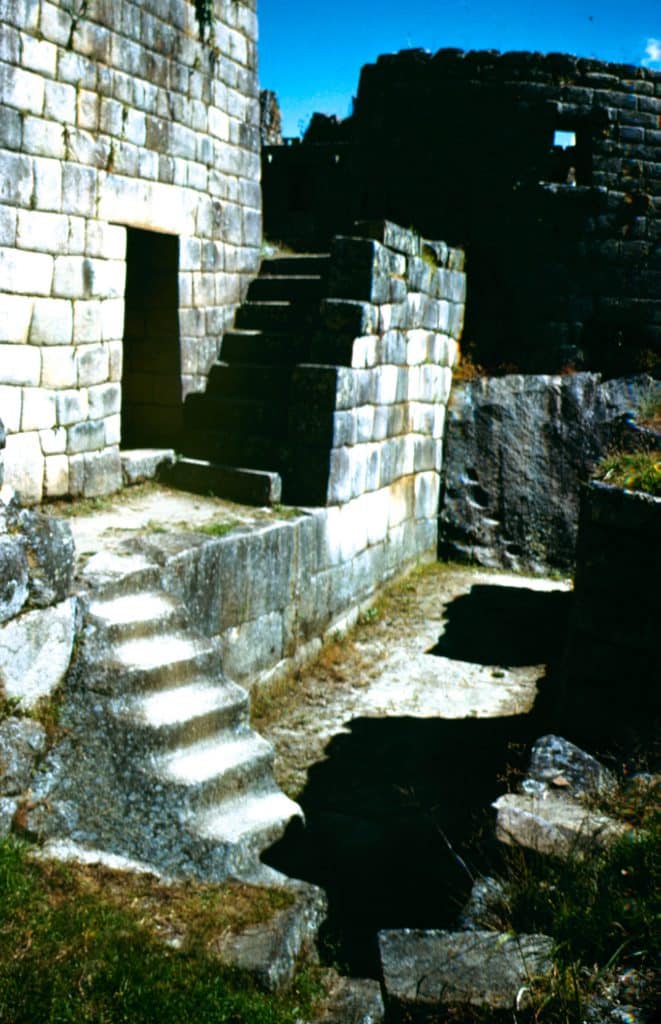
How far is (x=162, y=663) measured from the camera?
191 inches

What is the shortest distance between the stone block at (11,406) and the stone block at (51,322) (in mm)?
333

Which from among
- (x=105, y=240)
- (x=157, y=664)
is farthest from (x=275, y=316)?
(x=157, y=664)

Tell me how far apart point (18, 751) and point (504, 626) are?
512 centimetres

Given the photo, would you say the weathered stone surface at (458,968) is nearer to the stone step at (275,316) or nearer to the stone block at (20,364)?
the stone block at (20,364)

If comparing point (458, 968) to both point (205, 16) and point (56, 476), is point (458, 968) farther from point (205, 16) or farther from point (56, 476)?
point (205, 16)

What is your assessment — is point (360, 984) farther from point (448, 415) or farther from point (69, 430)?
point (448, 415)

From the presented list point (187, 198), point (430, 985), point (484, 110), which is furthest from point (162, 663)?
point (484, 110)

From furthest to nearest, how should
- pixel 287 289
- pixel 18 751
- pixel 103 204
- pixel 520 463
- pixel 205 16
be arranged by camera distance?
pixel 520 463, pixel 287 289, pixel 205 16, pixel 103 204, pixel 18 751

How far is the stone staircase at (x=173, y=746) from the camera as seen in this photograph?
4293 millimetres

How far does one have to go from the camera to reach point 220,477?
7.51 m

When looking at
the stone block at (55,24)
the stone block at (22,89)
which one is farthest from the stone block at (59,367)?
the stone block at (55,24)

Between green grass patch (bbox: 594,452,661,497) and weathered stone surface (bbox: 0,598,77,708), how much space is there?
2759 mm

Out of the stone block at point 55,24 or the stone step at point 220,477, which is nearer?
the stone block at point 55,24

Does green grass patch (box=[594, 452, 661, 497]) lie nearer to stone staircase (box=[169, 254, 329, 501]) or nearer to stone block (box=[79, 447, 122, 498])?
stone staircase (box=[169, 254, 329, 501])
